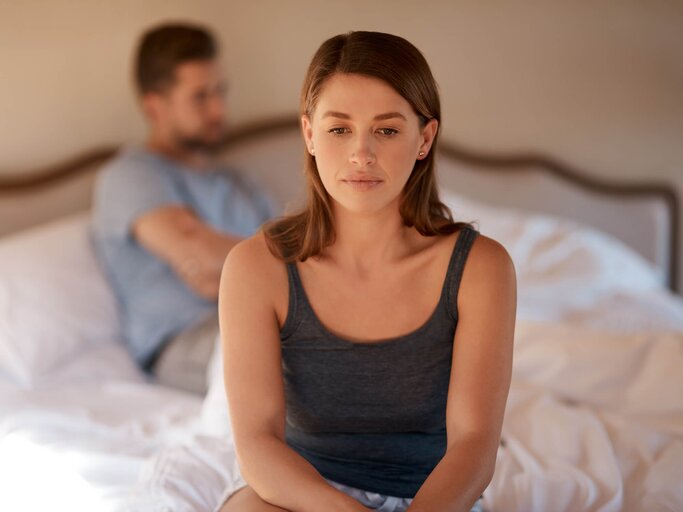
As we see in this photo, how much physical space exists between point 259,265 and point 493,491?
1.80ft

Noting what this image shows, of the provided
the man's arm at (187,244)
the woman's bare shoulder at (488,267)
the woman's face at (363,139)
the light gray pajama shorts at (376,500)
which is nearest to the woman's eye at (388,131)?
the woman's face at (363,139)

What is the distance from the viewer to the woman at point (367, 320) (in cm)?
115

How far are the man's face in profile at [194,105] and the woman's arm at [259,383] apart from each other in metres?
1.17

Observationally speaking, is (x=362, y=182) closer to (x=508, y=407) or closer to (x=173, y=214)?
(x=508, y=407)

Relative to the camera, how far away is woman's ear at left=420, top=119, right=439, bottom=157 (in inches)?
47.1

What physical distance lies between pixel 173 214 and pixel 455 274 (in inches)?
43.4

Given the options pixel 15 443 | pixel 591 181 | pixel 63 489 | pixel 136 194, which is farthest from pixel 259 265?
pixel 591 181

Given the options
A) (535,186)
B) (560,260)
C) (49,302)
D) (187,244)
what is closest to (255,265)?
(187,244)

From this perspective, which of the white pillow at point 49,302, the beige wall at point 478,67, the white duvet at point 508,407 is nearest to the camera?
the white duvet at point 508,407

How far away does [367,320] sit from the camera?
49.3 inches

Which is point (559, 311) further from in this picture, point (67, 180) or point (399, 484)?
point (67, 180)

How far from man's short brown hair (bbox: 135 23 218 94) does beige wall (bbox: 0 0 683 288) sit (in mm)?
291

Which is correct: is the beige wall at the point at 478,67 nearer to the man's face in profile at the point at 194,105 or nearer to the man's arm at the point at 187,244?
the man's face in profile at the point at 194,105

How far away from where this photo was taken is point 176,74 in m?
2.30
